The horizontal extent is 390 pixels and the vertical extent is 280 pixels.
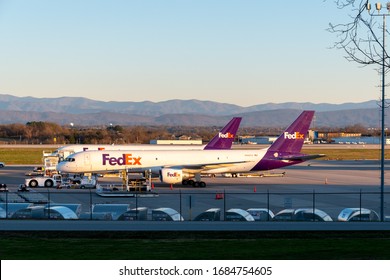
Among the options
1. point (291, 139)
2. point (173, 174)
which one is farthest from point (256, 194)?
point (291, 139)

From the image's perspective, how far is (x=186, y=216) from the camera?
39.9 meters

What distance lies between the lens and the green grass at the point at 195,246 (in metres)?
23.6

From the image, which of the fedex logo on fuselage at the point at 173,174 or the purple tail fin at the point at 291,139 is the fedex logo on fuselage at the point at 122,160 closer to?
the fedex logo on fuselage at the point at 173,174

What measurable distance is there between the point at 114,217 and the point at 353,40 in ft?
62.8

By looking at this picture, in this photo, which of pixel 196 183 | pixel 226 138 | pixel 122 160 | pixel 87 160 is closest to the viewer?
pixel 196 183

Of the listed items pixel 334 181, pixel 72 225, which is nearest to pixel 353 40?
pixel 72 225

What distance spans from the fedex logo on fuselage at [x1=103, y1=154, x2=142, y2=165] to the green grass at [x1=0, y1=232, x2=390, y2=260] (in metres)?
34.0

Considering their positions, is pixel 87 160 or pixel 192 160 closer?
pixel 87 160

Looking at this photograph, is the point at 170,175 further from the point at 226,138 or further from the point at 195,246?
the point at 195,246

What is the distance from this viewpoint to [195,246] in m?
26.5

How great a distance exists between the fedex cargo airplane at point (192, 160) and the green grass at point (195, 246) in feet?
103

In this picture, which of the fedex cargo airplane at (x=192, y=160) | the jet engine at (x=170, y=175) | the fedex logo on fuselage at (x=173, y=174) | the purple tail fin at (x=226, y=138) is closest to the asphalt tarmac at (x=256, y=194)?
the jet engine at (x=170, y=175)

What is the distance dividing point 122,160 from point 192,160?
6.12 meters

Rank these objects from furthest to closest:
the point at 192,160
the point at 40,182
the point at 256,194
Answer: the point at 192,160, the point at 40,182, the point at 256,194
